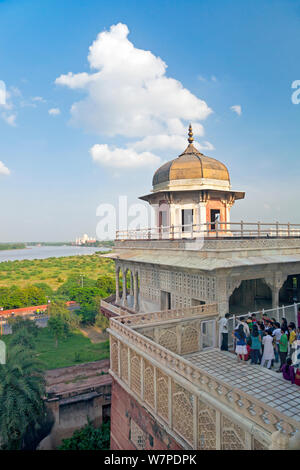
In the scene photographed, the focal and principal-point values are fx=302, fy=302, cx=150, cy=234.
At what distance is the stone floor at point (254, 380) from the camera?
6.88 metres

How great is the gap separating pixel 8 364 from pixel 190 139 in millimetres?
16468

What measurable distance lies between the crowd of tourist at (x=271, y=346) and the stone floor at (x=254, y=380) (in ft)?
0.85

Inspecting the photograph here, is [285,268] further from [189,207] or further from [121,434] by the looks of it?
[121,434]

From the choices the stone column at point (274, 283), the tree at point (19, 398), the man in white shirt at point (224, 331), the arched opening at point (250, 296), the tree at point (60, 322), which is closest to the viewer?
the man in white shirt at point (224, 331)

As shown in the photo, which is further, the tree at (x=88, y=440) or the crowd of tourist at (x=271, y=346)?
the tree at (x=88, y=440)

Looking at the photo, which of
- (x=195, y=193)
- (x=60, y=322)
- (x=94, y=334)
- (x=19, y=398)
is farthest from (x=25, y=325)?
(x=195, y=193)

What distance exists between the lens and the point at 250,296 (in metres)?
16.5

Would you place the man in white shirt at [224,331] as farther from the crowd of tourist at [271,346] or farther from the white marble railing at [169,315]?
the crowd of tourist at [271,346]

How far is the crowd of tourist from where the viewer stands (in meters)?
8.00

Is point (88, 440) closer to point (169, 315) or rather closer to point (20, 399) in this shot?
point (20, 399)

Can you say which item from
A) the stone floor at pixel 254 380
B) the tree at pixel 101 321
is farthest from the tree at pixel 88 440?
the tree at pixel 101 321

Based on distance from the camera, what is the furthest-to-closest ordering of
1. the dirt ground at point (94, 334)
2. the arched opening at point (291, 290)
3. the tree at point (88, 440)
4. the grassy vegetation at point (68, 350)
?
the dirt ground at point (94, 334) → the grassy vegetation at point (68, 350) → the arched opening at point (291, 290) → the tree at point (88, 440)

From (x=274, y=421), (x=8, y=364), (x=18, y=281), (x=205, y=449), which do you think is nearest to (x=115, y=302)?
(x=8, y=364)

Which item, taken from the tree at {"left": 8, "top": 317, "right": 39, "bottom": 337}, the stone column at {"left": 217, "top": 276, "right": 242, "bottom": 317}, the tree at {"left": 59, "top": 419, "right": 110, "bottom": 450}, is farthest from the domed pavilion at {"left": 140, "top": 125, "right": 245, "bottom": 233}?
the tree at {"left": 8, "top": 317, "right": 39, "bottom": 337}
